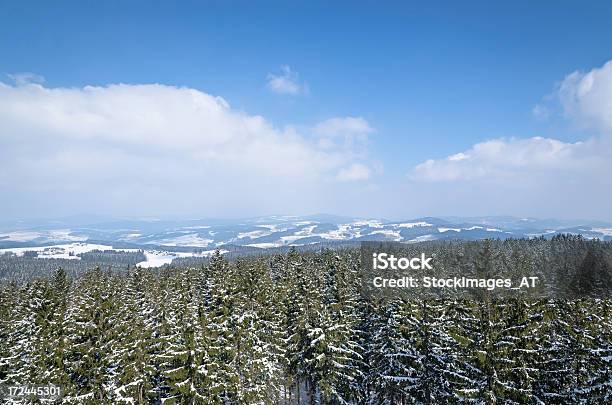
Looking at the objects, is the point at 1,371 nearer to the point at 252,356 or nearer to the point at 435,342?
the point at 252,356

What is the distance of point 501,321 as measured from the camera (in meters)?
26.5

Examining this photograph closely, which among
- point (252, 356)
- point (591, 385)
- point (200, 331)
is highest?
point (200, 331)

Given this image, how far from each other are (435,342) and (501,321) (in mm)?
5993

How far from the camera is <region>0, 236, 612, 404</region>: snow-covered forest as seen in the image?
26.2 metres

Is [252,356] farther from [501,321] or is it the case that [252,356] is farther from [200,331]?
[501,321]

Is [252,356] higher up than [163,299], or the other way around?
[163,299]

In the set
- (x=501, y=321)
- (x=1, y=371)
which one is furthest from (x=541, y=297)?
(x=1, y=371)

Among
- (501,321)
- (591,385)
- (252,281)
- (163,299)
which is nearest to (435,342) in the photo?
(501,321)

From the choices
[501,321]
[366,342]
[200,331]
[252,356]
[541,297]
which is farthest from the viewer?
[366,342]

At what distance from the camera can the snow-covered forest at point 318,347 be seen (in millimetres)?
26203

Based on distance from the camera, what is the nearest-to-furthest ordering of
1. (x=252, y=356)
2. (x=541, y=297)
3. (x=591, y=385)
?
(x=591, y=385)
(x=541, y=297)
(x=252, y=356)

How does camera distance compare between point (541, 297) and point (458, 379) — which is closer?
point (458, 379)

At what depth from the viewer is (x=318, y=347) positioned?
107 feet

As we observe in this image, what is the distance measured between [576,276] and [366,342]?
2197cm
